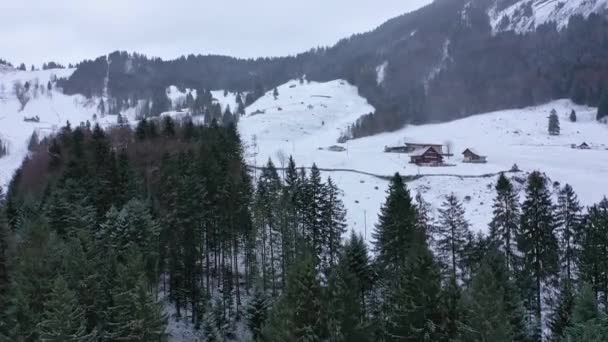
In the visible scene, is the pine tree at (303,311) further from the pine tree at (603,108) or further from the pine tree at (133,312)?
the pine tree at (603,108)

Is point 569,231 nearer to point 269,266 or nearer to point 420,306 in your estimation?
point 420,306

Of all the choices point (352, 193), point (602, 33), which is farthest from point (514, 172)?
point (602, 33)

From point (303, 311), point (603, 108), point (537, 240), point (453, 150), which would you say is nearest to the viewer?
point (303, 311)

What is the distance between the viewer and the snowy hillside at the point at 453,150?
6969cm

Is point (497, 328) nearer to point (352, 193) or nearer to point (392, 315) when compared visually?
point (392, 315)

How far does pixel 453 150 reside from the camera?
107750 mm

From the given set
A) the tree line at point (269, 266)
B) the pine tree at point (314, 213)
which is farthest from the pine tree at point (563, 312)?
the pine tree at point (314, 213)

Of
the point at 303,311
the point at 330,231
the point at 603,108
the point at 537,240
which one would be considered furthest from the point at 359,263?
the point at 603,108

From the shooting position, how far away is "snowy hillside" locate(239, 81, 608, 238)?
69688mm

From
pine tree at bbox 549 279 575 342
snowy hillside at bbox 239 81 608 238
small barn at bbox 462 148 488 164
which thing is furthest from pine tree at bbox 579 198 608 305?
small barn at bbox 462 148 488 164

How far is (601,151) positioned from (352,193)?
60085 millimetres

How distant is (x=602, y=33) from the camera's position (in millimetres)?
180000

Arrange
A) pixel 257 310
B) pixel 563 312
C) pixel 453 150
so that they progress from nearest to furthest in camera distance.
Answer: pixel 563 312 < pixel 257 310 < pixel 453 150

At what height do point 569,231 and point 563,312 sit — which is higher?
point 569,231
